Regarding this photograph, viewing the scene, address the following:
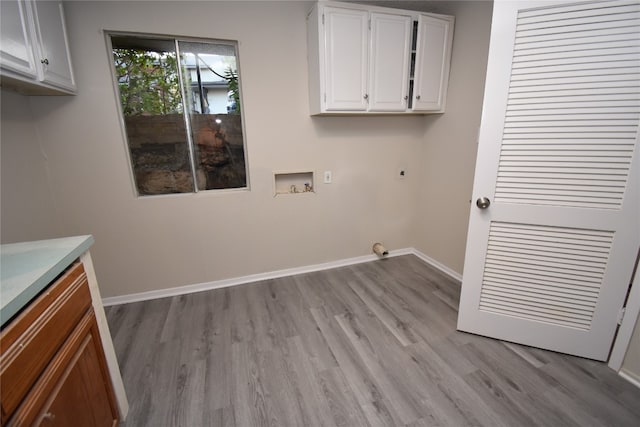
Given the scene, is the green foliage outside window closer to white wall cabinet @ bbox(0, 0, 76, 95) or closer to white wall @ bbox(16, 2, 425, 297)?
white wall @ bbox(16, 2, 425, 297)

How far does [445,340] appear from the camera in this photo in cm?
191

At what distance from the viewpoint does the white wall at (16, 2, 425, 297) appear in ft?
6.74

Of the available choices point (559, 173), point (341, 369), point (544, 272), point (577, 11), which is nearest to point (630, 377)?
point (544, 272)

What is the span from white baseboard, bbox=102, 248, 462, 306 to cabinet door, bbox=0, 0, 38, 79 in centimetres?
177

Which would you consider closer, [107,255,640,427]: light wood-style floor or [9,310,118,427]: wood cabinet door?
[9,310,118,427]: wood cabinet door

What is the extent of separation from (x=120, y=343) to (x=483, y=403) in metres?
2.32

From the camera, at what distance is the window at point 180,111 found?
2.18 m

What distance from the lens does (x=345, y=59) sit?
7.47 feet

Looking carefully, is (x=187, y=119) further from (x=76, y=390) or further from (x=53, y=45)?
(x=76, y=390)

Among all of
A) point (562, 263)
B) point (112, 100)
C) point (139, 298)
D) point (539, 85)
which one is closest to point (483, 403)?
point (562, 263)

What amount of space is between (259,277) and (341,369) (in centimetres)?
136

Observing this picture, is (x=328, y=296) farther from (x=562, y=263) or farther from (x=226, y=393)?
(x=562, y=263)

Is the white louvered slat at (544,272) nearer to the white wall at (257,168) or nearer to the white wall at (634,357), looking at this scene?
the white wall at (634,357)

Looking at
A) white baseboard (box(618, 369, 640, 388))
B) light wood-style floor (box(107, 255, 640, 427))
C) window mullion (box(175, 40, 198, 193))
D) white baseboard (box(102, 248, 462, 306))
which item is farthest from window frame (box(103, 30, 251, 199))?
white baseboard (box(618, 369, 640, 388))
